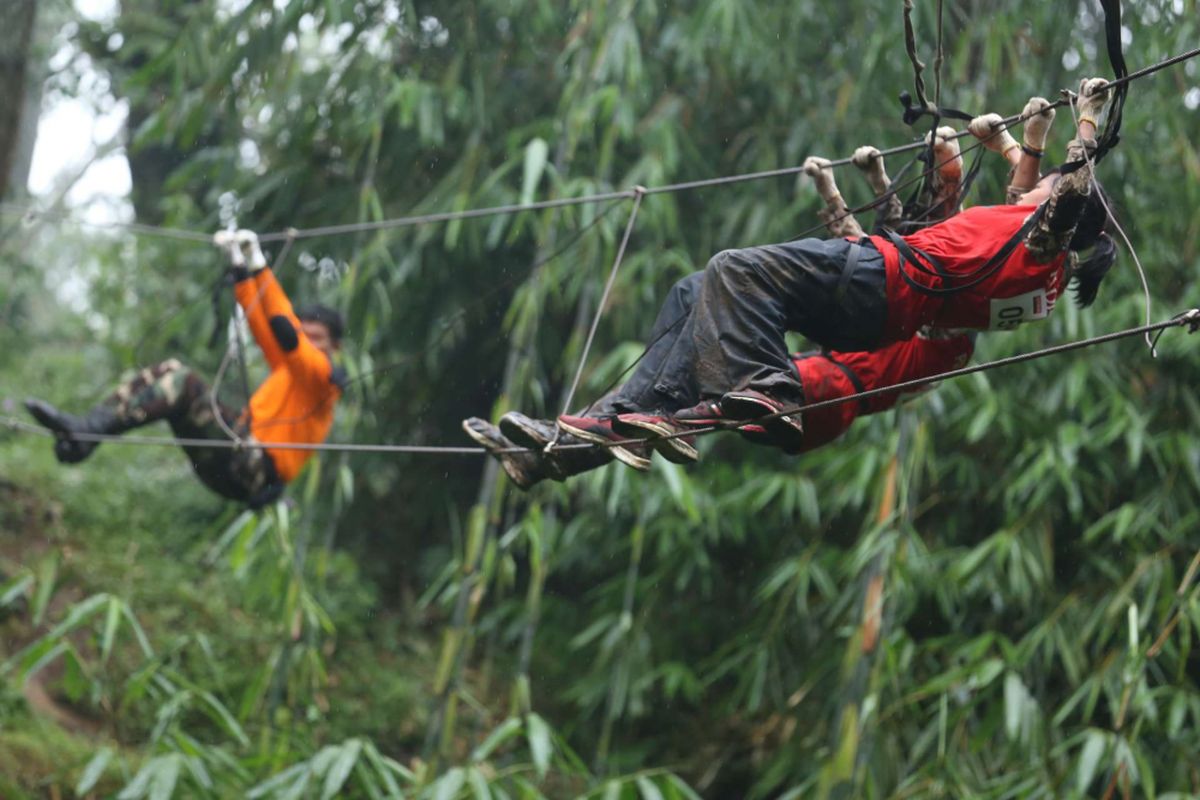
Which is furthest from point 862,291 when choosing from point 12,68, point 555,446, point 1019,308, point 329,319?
point 12,68

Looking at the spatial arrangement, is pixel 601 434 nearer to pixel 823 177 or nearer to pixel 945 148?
pixel 823 177

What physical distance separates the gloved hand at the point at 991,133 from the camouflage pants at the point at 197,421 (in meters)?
2.45

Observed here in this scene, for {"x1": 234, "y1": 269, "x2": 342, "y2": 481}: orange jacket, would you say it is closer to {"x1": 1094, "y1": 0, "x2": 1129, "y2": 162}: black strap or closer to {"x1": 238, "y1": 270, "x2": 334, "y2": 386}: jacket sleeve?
{"x1": 238, "y1": 270, "x2": 334, "y2": 386}: jacket sleeve

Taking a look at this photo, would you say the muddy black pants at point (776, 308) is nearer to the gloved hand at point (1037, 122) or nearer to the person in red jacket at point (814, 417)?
the person in red jacket at point (814, 417)

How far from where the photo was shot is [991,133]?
259 centimetres

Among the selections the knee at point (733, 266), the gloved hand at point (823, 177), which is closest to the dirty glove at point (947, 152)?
the gloved hand at point (823, 177)

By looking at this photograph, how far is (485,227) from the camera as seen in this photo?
544 cm

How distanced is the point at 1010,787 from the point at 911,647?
0.55 metres

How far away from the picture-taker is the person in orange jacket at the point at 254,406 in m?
3.99

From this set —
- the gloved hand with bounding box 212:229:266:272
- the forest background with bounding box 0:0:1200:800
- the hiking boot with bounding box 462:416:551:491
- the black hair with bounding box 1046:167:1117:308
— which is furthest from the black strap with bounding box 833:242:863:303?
the gloved hand with bounding box 212:229:266:272

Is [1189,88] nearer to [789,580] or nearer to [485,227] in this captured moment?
[789,580]

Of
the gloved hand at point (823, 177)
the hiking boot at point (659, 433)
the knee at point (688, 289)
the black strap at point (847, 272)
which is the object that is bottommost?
the hiking boot at point (659, 433)

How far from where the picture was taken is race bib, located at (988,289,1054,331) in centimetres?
258

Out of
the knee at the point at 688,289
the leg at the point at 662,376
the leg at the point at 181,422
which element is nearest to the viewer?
the leg at the point at 662,376
